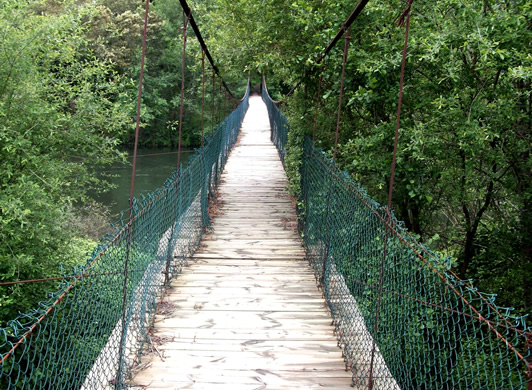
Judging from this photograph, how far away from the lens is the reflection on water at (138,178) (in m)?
19.8

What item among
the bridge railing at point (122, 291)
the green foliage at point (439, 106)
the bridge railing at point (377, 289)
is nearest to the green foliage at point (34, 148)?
the bridge railing at point (122, 291)

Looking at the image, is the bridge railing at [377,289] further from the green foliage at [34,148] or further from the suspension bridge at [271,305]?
the green foliage at [34,148]

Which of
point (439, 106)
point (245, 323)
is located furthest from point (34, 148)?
point (439, 106)

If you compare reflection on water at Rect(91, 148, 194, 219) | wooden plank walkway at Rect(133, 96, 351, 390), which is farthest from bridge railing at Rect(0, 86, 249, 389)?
reflection on water at Rect(91, 148, 194, 219)

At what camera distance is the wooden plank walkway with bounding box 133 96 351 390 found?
2512mm

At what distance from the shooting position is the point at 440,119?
4.36 m

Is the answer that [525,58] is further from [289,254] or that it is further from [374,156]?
[289,254]

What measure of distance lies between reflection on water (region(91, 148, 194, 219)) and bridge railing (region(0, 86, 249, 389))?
14017 millimetres

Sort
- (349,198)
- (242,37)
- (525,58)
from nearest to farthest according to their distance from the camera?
1. (349,198)
2. (525,58)
3. (242,37)

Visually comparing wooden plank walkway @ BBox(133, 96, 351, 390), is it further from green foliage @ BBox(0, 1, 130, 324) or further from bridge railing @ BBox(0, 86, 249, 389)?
green foliage @ BBox(0, 1, 130, 324)

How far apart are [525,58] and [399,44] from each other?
1.11 meters

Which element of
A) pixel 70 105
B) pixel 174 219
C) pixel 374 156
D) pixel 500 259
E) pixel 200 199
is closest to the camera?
pixel 174 219

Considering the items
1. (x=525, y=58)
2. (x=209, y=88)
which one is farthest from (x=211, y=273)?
(x=209, y=88)

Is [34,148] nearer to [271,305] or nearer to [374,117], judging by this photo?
[374,117]
